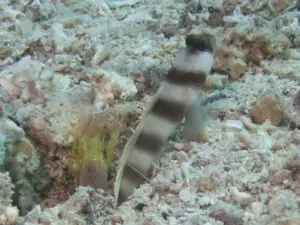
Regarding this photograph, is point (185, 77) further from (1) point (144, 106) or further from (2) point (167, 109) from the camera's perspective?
(1) point (144, 106)

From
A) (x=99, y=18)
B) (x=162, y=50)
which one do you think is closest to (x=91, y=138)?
(x=162, y=50)

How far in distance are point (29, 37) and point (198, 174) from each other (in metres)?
4.02

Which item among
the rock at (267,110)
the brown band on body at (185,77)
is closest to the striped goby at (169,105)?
the brown band on body at (185,77)

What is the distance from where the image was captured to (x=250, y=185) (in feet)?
8.95

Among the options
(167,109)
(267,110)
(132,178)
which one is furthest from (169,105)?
(267,110)

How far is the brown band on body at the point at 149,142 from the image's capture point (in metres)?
3.30

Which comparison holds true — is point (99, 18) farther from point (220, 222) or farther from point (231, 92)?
point (220, 222)

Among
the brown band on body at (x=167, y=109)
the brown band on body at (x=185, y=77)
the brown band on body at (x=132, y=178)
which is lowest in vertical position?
the brown band on body at (x=132, y=178)

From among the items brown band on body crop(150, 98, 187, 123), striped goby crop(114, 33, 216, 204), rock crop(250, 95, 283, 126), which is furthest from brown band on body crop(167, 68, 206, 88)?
rock crop(250, 95, 283, 126)

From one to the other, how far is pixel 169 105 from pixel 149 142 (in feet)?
1.25

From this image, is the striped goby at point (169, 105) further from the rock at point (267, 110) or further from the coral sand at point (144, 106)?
the rock at point (267, 110)

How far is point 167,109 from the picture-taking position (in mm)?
3270

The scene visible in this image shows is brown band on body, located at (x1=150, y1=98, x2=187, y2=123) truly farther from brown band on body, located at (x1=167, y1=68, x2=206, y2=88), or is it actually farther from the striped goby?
brown band on body, located at (x1=167, y1=68, x2=206, y2=88)

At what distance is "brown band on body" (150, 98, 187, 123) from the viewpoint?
3.26m
